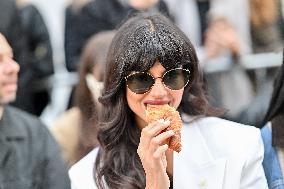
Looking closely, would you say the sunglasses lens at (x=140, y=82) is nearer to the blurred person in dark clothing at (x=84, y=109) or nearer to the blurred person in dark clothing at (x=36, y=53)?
the blurred person in dark clothing at (x=84, y=109)

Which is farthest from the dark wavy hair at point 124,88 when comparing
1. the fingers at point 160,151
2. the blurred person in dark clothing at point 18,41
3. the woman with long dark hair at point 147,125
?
the blurred person in dark clothing at point 18,41

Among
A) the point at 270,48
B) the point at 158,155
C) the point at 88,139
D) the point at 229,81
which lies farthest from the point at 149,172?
the point at 270,48

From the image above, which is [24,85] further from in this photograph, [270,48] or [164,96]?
[164,96]

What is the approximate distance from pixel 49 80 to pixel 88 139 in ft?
7.50

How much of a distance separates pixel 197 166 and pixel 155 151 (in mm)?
578

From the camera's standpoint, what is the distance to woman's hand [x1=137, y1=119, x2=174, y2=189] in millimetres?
3453

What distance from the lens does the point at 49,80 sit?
7.11 metres

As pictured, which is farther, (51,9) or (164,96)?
(51,9)

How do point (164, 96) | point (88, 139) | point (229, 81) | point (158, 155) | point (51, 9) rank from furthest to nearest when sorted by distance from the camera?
1. point (51, 9)
2. point (229, 81)
3. point (88, 139)
4. point (164, 96)
5. point (158, 155)

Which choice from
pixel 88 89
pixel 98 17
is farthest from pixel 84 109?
pixel 98 17

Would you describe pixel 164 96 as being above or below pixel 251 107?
above

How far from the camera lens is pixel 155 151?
3.47 metres

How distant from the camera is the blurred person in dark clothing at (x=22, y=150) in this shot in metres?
4.24

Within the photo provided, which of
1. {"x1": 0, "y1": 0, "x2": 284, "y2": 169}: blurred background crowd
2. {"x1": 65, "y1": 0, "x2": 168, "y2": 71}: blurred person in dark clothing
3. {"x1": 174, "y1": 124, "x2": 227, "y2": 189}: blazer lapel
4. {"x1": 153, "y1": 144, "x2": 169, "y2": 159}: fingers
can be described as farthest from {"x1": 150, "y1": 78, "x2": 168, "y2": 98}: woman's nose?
{"x1": 65, "y1": 0, "x2": 168, "y2": 71}: blurred person in dark clothing
